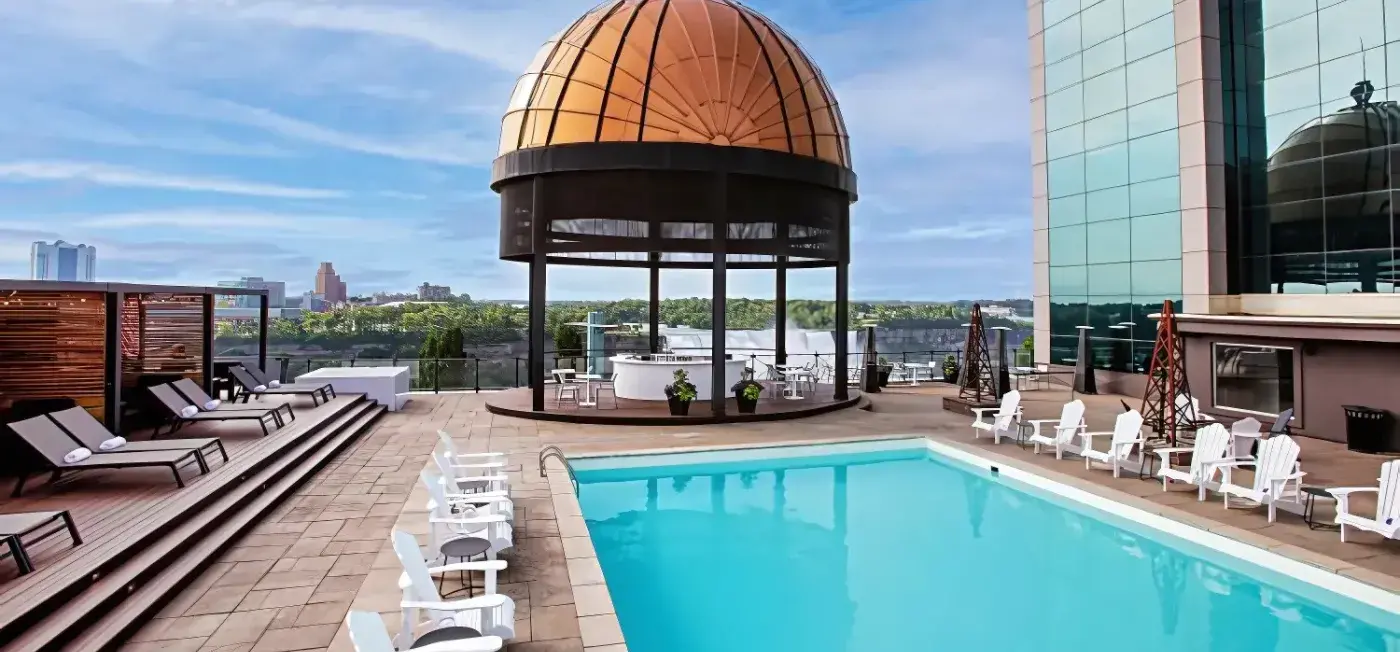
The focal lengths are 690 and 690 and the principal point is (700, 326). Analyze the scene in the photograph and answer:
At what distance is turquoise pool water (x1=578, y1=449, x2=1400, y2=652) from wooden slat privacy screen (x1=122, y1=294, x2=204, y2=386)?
8347 mm

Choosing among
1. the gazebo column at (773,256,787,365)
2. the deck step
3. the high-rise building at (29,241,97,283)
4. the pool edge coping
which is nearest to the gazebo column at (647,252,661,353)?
the gazebo column at (773,256,787,365)

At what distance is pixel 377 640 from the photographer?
325 cm

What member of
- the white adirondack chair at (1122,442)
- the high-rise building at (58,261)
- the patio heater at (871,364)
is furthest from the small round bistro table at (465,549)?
the high-rise building at (58,261)

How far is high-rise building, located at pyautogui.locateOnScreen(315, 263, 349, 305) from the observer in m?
40.2

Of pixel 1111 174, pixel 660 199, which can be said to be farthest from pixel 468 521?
pixel 1111 174

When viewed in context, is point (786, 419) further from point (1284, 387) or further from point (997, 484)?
point (1284, 387)

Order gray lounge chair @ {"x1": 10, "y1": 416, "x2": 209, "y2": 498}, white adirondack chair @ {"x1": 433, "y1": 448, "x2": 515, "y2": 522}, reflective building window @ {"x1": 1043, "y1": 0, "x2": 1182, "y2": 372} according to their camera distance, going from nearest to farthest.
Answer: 1. white adirondack chair @ {"x1": 433, "y1": 448, "x2": 515, "y2": 522}
2. gray lounge chair @ {"x1": 10, "y1": 416, "x2": 209, "y2": 498}
3. reflective building window @ {"x1": 1043, "y1": 0, "x2": 1182, "y2": 372}

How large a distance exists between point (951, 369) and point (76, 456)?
65.1 ft

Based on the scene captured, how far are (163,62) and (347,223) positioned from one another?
101 feet

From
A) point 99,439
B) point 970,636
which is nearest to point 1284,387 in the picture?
point 970,636

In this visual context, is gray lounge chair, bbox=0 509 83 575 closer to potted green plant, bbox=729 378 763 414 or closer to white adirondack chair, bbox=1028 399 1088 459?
potted green plant, bbox=729 378 763 414

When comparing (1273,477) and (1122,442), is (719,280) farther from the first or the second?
(1273,477)

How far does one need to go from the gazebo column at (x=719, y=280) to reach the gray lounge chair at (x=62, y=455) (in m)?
8.61

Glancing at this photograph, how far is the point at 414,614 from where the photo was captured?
13.8 feet
